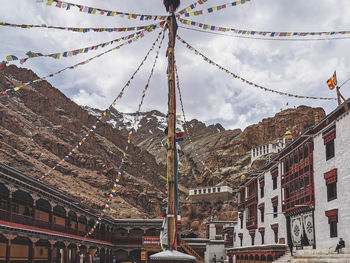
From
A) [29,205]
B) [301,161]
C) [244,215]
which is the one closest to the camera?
[301,161]

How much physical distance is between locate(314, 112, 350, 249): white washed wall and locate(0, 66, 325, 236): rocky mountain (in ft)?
192

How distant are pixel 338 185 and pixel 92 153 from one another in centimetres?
11386

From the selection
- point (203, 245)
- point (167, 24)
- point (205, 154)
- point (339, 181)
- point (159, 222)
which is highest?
point (205, 154)

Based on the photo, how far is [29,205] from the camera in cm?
3069

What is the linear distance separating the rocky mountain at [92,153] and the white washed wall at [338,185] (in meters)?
58.5

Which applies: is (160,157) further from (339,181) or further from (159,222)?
(339,181)

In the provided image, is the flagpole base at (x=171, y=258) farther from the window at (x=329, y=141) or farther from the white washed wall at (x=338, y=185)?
the window at (x=329, y=141)

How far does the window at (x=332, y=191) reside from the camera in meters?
21.7

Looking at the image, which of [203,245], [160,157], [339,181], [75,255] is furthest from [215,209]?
[160,157]

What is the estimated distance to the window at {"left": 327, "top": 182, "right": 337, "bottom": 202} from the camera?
21.7 m

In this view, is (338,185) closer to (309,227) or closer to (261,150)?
(309,227)

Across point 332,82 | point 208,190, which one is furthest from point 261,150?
point 332,82

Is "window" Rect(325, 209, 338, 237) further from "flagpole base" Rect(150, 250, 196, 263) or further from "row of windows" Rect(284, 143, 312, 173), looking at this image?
"flagpole base" Rect(150, 250, 196, 263)

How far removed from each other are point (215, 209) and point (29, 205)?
204 feet
